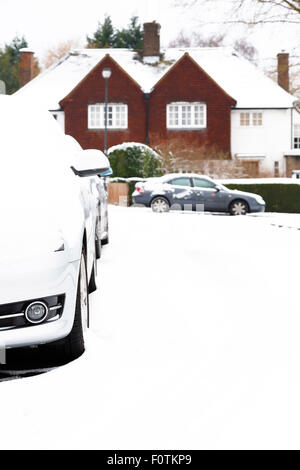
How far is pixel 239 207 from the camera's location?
82.0 ft

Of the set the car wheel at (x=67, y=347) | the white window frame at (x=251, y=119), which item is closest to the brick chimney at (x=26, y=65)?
the white window frame at (x=251, y=119)

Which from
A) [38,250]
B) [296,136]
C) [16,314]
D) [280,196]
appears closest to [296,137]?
[296,136]

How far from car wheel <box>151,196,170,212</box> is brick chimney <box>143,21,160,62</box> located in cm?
2538

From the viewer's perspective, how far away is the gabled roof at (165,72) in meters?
45.7

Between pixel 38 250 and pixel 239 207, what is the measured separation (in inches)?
823

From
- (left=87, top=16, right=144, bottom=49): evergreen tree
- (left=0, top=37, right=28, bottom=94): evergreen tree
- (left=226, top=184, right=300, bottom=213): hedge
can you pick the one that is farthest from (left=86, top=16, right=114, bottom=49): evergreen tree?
(left=226, top=184, right=300, bottom=213): hedge

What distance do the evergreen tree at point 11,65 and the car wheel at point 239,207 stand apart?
50497 mm

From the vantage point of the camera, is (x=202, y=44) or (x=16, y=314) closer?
(x=16, y=314)

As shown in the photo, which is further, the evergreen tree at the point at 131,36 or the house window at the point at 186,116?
the evergreen tree at the point at 131,36

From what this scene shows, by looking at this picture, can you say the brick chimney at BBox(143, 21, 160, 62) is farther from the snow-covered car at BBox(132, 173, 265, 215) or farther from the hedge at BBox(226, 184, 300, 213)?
the snow-covered car at BBox(132, 173, 265, 215)

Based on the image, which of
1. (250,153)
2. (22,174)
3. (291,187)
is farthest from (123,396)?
(250,153)

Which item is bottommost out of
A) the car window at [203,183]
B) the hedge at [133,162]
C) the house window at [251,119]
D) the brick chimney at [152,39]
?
the car window at [203,183]

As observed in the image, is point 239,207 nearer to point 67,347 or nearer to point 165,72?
point 67,347

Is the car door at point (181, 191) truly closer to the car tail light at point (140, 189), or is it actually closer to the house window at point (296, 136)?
the car tail light at point (140, 189)
